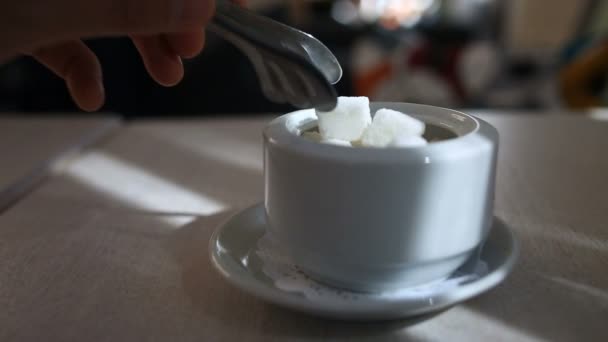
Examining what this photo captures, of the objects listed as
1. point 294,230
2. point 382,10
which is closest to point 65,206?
point 294,230

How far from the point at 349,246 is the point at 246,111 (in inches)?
74.7

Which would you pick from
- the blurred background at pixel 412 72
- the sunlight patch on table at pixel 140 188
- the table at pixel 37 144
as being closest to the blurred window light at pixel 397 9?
the blurred background at pixel 412 72

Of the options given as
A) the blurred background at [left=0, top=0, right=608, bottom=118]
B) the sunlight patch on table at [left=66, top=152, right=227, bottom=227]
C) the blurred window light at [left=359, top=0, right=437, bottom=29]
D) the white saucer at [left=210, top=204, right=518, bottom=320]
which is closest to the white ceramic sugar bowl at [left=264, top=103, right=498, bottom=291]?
the white saucer at [left=210, top=204, right=518, bottom=320]

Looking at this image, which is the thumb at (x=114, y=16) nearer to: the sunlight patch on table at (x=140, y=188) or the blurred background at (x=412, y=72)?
the sunlight patch on table at (x=140, y=188)

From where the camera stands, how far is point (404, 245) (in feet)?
1.38

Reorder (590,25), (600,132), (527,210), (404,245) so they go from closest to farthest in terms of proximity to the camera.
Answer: (404,245) < (527,210) < (600,132) < (590,25)

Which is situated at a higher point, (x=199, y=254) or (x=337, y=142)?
(x=337, y=142)

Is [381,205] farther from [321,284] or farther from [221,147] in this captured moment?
[221,147]

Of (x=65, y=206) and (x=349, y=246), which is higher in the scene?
(x=349, y=246)

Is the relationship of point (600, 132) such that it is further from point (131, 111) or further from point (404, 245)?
point (131, 111)

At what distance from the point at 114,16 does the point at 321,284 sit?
241 mm

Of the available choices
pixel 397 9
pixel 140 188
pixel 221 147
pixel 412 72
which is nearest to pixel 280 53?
pixel 140 188

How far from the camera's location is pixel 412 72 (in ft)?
7.61

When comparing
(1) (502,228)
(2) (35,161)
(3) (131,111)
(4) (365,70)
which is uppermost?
(1) (502,228)
